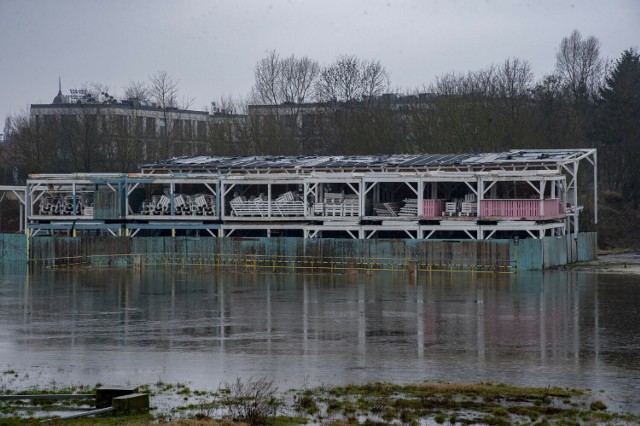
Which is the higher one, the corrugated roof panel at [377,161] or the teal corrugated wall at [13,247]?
the corrugated roof panel at [377,161]

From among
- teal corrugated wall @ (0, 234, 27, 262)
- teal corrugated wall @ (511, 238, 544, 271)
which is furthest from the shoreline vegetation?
teal corrugated wall @ (0, 234, 27, 262)

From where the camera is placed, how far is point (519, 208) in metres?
57.7

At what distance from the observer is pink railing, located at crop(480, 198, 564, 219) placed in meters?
57.3

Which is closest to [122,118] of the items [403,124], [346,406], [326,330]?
[403,124]

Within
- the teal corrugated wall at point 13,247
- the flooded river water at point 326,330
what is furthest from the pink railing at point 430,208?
the teal corrugated wall at point 13,247

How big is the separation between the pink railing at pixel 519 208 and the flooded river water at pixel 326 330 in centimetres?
456

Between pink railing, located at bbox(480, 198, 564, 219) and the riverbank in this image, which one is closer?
the riverbank

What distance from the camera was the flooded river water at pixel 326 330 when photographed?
24.9 metres

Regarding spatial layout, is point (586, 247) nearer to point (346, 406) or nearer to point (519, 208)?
point (519, 208)

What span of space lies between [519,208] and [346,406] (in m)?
38.9

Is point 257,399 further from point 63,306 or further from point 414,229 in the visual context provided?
point 414,229

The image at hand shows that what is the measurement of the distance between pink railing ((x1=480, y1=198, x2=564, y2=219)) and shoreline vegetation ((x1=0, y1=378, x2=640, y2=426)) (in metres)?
35.5

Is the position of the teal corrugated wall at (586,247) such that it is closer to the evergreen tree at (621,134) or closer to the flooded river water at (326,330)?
the flooded river water at (326,330)

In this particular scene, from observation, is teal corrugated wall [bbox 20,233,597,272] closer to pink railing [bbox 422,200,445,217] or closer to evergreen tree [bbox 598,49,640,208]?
pink railing [bbox 422,200,445,217]
